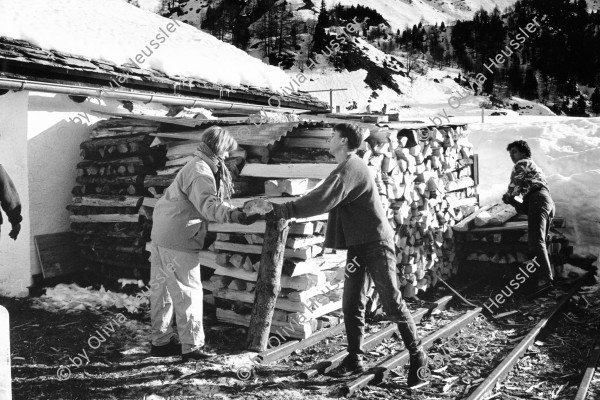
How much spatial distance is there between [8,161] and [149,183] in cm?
202

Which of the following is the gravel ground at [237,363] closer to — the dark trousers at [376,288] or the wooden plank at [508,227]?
the dark trousers at [376,288]

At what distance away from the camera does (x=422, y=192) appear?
23.5 ft

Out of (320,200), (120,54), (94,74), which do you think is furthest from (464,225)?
(120,54)

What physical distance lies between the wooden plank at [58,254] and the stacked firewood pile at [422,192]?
15.2 feet

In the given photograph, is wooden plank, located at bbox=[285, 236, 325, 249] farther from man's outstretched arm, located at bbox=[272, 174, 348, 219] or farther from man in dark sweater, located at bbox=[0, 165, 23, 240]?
man in dark sweater, located at bbox=[0, 165, 23, 240]

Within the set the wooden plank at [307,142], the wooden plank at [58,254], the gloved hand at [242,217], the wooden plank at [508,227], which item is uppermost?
Answer: the wooden plank at [307,142]

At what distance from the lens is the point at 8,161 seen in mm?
7090

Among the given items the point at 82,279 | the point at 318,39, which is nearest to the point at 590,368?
the point at 82,279

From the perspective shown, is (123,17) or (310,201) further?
(123,17)

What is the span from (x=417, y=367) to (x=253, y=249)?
7.02 ft

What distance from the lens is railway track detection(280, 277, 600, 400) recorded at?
4.36 metres

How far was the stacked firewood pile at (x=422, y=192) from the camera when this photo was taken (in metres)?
6.36

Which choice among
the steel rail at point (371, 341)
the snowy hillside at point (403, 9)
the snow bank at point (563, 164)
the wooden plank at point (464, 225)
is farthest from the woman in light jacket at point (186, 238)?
the snowy hillside at point (403, 9)

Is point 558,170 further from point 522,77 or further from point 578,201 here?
point 522,77
